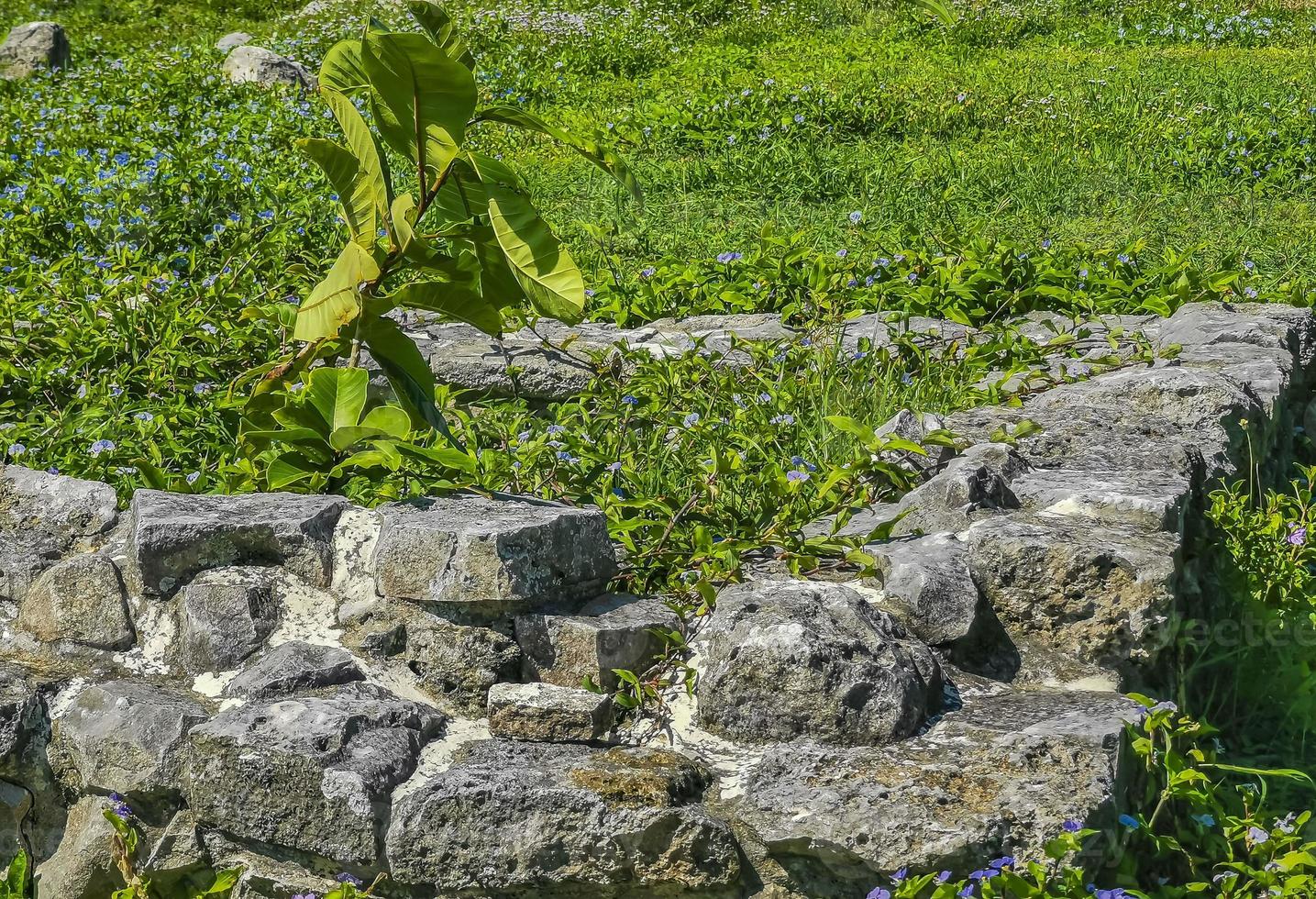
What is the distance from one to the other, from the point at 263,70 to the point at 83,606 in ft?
Answer: 25.7

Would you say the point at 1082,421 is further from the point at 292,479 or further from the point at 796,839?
the point at 292,479

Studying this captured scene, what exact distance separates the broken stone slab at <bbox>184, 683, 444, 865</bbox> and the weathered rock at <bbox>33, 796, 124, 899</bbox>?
0.27 metres

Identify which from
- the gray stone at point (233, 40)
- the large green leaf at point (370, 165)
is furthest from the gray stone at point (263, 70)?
the large green leaf at point (370, 165)

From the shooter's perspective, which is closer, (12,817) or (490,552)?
(490,552)

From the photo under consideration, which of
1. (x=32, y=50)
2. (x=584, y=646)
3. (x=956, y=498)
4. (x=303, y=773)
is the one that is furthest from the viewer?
(x=32, y=50)

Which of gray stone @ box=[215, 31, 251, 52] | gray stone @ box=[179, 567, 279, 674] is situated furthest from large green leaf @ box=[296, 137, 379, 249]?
gray stone @ box=[215, 31, 251, 52]

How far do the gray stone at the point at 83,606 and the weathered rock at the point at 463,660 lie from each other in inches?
24.9

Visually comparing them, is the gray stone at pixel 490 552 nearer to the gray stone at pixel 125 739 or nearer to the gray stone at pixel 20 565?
the gray stone at pixel 125 739

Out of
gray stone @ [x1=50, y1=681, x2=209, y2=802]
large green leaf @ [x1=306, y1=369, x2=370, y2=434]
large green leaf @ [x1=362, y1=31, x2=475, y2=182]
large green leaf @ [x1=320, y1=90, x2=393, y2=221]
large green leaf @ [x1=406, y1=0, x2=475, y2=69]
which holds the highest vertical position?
→ large green leaf @ [x1=406, y1=0, x2=475, y2=69]

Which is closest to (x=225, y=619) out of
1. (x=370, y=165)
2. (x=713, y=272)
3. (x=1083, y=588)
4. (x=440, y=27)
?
(x=370, y=165)

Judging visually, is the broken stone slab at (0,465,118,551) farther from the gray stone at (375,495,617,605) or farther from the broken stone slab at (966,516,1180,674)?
the broken stone slab at (966,516,1180,674)

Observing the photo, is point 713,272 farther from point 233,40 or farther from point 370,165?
point 233,40

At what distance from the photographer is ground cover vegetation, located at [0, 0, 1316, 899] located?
266 centimetres

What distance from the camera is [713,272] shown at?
501 centimetres
